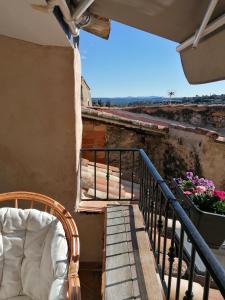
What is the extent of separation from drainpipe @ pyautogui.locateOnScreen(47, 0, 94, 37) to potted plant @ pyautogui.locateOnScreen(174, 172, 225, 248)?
1.60 metres

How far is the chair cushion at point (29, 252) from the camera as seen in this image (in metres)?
2.07

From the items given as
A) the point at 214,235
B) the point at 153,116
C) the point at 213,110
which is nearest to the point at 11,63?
the point at 214,235

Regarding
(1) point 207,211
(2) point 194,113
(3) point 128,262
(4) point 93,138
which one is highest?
(2) point 194,113

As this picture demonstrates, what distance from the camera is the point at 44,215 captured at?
90.9 inches

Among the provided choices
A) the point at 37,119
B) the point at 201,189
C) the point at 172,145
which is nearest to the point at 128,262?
the point at 201,189

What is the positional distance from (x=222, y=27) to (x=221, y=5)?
0.11 meters

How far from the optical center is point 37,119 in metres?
2.95

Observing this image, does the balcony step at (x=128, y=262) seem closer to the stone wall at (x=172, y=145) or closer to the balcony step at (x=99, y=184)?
the balcony step at (x=99, y=184)

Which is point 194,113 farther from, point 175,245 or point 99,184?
point 175,245

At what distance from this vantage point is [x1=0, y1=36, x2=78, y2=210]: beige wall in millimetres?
2842

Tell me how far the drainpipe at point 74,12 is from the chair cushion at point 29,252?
4.57 feet

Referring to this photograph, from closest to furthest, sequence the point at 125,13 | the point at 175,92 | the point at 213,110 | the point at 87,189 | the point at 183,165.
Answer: the point at 125,13 < the point at 87,189 < the point at 183,165 < the point at 213,110 < the point at 175,92

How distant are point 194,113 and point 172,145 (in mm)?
2543

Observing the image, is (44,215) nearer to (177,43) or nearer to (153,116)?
(177,43)
